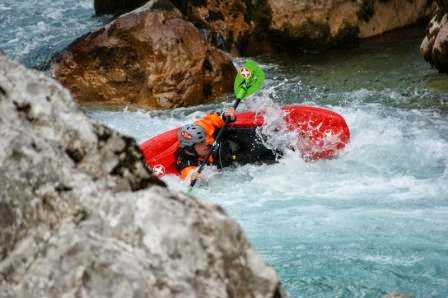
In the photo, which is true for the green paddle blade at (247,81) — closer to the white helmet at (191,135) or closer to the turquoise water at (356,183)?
the turquoise water at (356,183)

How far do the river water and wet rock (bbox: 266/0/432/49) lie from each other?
0.97ft

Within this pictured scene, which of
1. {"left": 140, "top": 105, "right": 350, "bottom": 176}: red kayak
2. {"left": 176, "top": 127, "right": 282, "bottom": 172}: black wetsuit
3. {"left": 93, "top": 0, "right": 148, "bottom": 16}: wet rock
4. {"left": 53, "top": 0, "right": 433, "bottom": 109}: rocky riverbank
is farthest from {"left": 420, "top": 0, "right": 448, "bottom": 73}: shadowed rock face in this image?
{"left": 93, "top": 0, "right": 148, "bottom": 16}: wet rock

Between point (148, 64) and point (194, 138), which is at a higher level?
point (194, 138)

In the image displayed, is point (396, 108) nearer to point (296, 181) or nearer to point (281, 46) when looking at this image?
point (296, 181)

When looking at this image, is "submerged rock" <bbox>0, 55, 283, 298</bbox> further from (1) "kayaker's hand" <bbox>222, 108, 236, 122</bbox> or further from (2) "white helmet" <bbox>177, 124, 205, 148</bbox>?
(1) "kayaker's hand" <bbox>222, 108, 236, 122</bbox>

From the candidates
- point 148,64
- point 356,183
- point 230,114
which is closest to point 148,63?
point 148,64

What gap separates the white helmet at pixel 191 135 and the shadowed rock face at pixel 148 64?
285cm

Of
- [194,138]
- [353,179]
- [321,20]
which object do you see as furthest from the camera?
[321,20]

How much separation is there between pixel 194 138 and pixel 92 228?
457 cm

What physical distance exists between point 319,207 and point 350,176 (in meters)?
0.91

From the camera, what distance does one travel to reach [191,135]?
20.3 feet

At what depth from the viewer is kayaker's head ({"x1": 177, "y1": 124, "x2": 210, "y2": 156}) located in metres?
6.17

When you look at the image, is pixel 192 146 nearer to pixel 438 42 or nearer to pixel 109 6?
pixel 438 42

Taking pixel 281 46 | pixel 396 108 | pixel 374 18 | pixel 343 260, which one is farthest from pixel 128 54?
pixel 343 260
